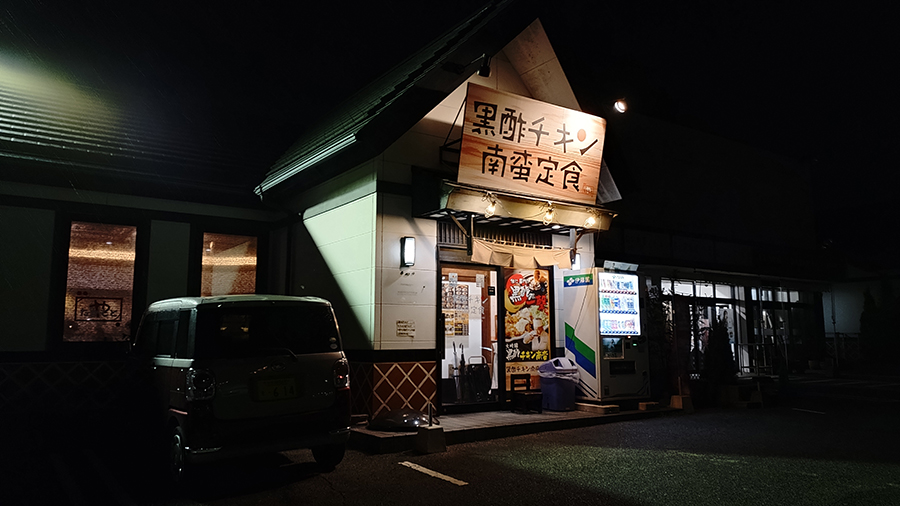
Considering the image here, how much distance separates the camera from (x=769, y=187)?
841 inches

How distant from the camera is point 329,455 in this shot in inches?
257

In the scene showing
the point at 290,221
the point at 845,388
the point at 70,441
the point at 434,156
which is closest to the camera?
the point at 70,441

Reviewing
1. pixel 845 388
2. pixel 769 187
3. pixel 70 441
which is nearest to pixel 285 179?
pixel 70 441

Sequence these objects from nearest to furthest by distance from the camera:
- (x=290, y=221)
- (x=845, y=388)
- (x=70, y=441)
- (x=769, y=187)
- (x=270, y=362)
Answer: (x=270, y=362)
(x=70, y=441)
(x=290, y=221)
(x=845, y=388)
(x=769, y=187)

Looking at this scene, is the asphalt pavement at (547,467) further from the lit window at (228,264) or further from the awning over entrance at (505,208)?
the awning over entrance at (505,208)

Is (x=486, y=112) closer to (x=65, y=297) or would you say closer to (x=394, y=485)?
(x=394, y=485)

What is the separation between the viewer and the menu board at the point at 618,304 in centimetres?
1091

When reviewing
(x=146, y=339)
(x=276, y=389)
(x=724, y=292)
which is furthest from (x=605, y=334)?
(x=724, y=292)

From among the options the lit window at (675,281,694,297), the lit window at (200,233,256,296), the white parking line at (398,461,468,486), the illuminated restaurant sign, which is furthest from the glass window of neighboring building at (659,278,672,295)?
the lit window at (200,233,256,296)

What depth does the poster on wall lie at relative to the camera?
11.1 metres

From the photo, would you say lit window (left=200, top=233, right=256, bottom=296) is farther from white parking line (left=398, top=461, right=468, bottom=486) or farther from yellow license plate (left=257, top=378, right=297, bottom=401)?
white parking line (left=398, top=461, right=468, bottom=486)

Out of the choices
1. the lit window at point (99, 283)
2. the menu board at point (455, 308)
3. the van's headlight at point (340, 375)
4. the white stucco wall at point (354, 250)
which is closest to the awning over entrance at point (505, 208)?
the white stucco wall at point (354, 250)

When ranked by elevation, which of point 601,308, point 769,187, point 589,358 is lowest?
point 589,358

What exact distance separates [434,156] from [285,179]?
311 centimetres
